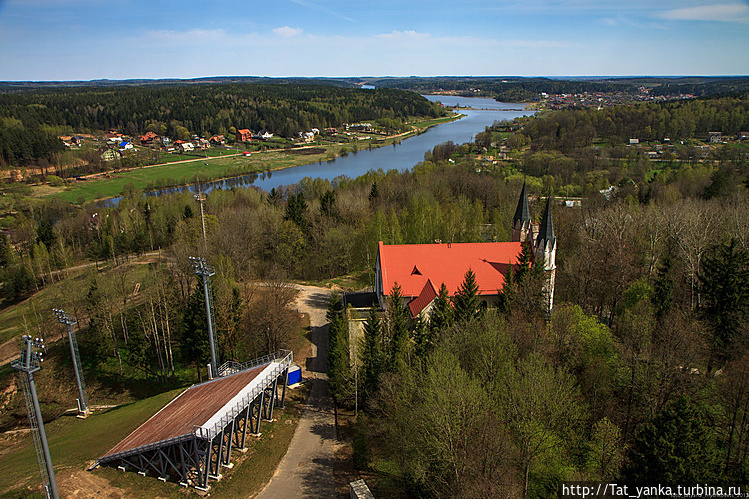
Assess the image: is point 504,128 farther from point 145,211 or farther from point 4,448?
point 4,448

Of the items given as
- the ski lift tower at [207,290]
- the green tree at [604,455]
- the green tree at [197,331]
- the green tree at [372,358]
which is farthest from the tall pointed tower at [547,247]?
the green tree at [197,331]

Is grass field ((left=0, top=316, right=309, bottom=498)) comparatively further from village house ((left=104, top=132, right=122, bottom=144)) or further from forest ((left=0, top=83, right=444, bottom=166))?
village house ((left=104, top=132, right=122, bottom=144))

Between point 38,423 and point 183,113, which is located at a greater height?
point 183,113

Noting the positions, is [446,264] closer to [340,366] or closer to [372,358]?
[372,358]

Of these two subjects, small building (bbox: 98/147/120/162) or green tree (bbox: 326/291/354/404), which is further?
small building (bbox: 98/147/120/162)

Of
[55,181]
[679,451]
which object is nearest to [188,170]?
[55,181]

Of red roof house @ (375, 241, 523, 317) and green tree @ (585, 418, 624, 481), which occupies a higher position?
red roof house @ (375, 241, 523, 317)

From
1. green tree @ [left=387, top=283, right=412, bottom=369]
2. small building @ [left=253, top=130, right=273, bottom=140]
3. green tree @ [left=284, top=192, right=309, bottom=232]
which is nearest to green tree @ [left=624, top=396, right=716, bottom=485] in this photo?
green tree @ [left=387, top=283, right=412, bottom=369]
